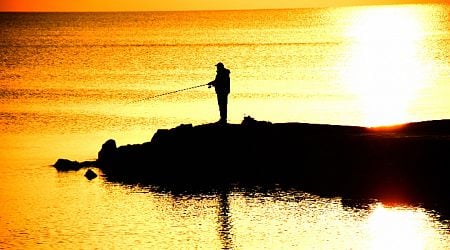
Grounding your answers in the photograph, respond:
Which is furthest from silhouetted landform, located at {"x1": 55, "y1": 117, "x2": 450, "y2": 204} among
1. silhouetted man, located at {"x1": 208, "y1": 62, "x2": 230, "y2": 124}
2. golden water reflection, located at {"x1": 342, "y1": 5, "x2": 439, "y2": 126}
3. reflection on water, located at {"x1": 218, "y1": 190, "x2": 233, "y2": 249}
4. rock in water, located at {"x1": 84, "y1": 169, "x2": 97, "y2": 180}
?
golden water reflection, located at {"x1": 342, "y1": 5, "x2": 439, "y2": 126}

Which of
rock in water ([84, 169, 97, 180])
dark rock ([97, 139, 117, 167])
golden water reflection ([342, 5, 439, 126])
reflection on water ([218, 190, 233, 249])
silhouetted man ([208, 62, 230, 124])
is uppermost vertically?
golden water reflection ([342, 5, 439, 126])

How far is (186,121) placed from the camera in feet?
175

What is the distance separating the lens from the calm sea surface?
2878cm

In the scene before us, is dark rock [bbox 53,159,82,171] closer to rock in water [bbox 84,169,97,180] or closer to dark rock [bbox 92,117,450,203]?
dark rock [bbox 92,117,450,203]

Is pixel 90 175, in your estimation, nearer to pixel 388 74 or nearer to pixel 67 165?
pixel 67 165

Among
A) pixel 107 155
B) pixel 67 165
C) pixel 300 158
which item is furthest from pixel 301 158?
pixel 67 165

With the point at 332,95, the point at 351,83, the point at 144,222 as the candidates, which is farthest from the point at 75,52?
the point at 144,222

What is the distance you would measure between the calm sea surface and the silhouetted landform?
1381mm

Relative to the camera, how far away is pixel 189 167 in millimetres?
37469

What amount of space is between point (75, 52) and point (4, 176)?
299 ft

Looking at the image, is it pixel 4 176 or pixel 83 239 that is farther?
pixel 4 176

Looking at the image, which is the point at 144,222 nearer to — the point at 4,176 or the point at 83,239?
the point at 83,239

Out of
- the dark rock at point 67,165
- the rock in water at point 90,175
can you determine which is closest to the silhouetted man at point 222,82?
the rock in water at point 90,175

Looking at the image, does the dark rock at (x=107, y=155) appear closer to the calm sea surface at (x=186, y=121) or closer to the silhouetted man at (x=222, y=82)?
the calm sea surface at (x=186, y=121)
